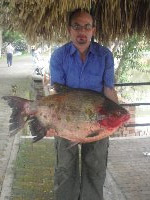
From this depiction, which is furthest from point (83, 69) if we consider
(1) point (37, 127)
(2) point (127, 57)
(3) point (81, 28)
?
Result: (2) point (127, 57)

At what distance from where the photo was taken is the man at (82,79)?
3535 mm

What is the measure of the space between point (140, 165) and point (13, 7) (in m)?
3.16

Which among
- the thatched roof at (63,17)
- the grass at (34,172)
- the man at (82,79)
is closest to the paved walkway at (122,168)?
the grass at (34,172)

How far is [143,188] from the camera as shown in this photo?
504 centimetres

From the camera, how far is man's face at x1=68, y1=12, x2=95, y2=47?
3.45m

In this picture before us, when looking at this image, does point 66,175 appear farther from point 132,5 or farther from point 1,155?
point 1,155

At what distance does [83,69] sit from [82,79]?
0.09m

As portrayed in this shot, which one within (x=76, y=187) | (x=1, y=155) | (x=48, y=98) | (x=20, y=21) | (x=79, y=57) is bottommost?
(x=1, y=155)

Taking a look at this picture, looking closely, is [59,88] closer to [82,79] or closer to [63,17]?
[82,79]

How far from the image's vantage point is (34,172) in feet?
19.1

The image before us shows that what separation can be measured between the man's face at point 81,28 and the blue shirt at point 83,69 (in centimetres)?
13

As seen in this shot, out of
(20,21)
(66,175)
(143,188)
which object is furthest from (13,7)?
(143,188)

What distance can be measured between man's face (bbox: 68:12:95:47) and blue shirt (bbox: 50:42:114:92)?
13cm

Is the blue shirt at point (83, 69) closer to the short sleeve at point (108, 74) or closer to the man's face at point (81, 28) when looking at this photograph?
the short sleeve at point (108, 74)
